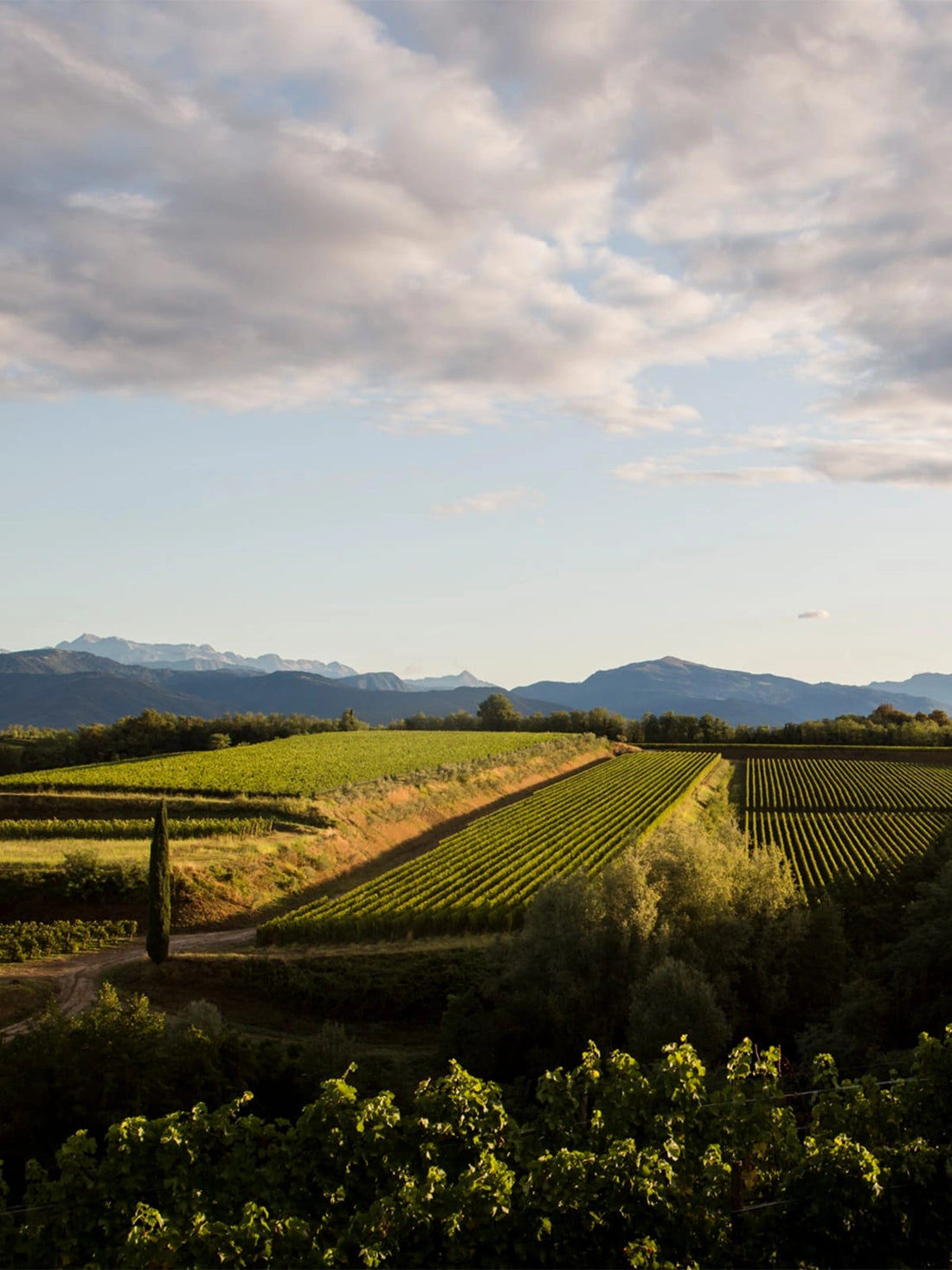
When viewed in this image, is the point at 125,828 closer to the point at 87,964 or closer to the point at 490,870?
the point at 87,964

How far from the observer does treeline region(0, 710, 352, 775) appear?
111 metres

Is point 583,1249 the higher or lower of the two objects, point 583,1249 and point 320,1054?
the higher

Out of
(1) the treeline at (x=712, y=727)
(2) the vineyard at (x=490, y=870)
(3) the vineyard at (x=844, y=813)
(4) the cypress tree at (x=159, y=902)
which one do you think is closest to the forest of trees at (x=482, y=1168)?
(4) the cypress tree at (x=159, y=902)

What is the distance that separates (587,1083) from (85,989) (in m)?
25.8

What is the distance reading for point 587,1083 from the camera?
15.2m

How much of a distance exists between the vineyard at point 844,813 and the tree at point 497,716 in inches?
2057

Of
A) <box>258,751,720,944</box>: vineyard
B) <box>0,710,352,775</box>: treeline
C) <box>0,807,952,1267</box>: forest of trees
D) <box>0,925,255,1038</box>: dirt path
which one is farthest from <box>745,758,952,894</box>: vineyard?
<box>0,710,352,775</box>: treeline

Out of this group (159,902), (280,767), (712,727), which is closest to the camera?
(159,902)

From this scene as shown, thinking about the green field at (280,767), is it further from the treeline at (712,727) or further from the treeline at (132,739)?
the treeline at (712,727)

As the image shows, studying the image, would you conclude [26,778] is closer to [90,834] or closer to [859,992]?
[90,834]

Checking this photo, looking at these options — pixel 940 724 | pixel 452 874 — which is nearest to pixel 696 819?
pixel 452 874

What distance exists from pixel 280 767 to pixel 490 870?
137ft

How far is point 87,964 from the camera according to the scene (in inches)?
1457

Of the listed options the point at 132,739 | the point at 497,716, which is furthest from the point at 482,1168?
the point at 497,716
